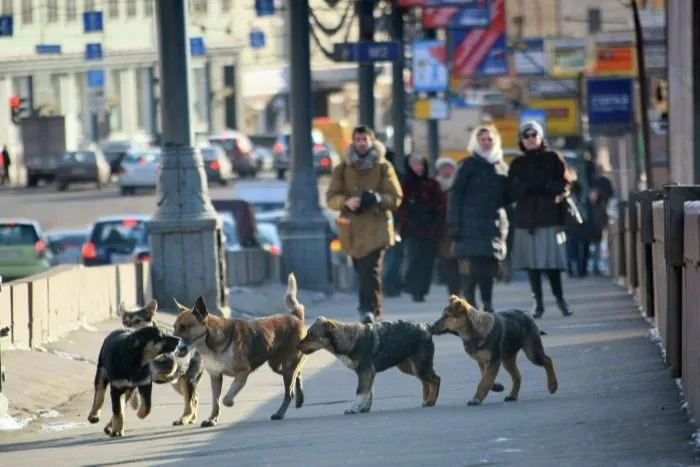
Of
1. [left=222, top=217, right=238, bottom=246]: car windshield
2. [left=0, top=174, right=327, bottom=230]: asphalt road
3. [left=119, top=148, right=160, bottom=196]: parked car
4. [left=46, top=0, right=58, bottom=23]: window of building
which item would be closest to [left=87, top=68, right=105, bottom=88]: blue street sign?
[left=46, top=0, right=58, bottom=23]: window of building

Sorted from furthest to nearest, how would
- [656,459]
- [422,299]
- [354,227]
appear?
[422,299], [354,227], [656,459]

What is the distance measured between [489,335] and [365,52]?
20.2 m

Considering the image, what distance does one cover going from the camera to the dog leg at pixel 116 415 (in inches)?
456

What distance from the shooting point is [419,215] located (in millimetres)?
23750

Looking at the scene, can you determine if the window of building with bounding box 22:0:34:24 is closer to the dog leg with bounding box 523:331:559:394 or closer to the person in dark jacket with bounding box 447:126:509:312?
the person in dark jacket with bounding box 447:126:509:312

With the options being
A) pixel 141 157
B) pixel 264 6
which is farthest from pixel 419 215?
pixel 141 157

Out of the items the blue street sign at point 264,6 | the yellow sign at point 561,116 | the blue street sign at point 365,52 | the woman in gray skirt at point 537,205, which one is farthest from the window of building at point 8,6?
the woman in gray skirt at point 537,205

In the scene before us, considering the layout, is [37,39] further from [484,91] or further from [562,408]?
[562,408]

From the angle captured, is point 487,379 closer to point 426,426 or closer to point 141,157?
point 426,426

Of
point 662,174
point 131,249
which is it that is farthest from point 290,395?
point 662,174

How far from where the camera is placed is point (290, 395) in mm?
12523

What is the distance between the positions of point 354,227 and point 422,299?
16.1 feet

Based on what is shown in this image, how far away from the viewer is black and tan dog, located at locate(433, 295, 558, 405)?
12.3 meters

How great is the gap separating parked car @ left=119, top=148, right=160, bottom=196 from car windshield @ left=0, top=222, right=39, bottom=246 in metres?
35.8
